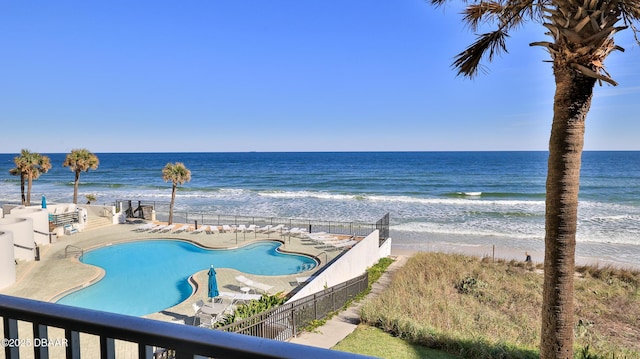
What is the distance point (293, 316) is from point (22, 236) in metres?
12.6

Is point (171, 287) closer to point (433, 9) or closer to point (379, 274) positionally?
point (379, 274)

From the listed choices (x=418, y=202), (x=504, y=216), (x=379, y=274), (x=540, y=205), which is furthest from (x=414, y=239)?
(x=540, y=205)

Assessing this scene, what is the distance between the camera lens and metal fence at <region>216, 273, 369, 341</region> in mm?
8558

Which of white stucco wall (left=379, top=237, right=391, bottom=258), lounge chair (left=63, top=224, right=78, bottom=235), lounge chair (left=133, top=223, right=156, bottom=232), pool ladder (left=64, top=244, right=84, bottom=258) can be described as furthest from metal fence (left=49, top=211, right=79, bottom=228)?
white stucco wall (left=379, top=237, right=391, bottom=258)

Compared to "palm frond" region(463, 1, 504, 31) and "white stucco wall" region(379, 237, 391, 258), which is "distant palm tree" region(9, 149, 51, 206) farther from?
"palm frond" region(463, 1, 504, 31)

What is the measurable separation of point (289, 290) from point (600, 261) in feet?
53.7

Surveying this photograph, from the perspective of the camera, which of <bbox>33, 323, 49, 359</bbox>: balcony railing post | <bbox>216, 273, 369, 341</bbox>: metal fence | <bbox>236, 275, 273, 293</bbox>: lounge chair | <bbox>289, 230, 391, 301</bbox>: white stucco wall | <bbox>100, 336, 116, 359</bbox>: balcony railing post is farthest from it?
<bbox>236, 275, 273, 293</bbox>: lounge chair

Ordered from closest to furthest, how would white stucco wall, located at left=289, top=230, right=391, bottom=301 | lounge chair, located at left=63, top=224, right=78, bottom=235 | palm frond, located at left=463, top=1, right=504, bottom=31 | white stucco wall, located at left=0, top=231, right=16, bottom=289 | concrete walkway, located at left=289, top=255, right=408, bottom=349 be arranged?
1. palm frond, located at left=463, top=1, right=504, bottom=31
2. concrete walkway, located at left=289, top=255, right=408, bottom=349
3. white stucco wall, located at left=289, top=230, right=391, bottom=301
4. white stucco wall, located at left=0, top=231, right=16, bottom=289
5. lounge chair, located at left=63, top=224, right=78, bottom=235

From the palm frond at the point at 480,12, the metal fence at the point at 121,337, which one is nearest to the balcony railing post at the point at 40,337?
the metal fence at the point at 121,337

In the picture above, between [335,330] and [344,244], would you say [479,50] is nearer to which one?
[335,330]

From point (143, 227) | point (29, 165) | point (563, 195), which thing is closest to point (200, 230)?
point (143, 227)

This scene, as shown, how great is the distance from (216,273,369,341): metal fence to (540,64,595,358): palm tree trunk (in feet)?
18.3

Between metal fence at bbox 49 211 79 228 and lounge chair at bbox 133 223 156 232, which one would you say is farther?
lounge chair at bbox 133 223 156 232

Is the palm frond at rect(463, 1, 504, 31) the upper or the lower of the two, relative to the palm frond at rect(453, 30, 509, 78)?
upper
